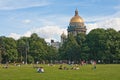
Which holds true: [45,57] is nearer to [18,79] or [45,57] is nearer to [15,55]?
[15,55]

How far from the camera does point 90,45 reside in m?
123

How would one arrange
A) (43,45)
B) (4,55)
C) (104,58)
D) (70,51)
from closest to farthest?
(104,58) < (4,55) < (70,51) < (43,45)

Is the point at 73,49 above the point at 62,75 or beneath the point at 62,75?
above

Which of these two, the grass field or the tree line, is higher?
the tree line

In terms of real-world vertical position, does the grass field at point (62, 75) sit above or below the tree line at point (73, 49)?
below

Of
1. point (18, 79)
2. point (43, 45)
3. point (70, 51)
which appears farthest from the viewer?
point (43, 45)

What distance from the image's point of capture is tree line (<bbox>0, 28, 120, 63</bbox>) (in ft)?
380

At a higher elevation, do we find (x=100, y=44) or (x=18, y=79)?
(x=100, y=44)

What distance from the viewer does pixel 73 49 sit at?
129 m

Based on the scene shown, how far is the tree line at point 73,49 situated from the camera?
116 metres

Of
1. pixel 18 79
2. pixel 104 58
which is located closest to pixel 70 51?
pixel 104 58

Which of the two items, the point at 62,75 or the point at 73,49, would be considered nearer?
the point at 62,75

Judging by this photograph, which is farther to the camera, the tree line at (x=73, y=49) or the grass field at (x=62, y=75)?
the tree line at (x=73, y=49)

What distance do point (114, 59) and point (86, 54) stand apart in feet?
35.5
